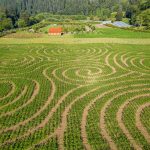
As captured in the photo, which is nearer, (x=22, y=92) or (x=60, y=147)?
(x=60, y=147)

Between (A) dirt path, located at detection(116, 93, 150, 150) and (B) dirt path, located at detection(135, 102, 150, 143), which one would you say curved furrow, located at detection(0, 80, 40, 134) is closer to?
(A) dirt path, located at detection(116, 93, 150, 150)

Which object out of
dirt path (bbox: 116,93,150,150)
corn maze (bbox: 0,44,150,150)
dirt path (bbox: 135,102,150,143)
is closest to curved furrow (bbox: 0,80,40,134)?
corn maze (bbox: 0,44,150,150)

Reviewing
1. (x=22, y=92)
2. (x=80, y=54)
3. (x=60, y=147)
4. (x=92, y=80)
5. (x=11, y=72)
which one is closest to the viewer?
(x=60, y=147)

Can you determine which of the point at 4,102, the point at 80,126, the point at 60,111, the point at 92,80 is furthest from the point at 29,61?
the point at 80,126

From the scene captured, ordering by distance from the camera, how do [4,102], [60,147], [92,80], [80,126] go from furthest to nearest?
[92,80]
[4,102]
[80,126]
[60,147]

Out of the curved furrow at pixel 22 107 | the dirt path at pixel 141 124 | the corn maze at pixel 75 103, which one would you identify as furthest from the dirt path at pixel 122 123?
the curved furrow at pixel 22 107

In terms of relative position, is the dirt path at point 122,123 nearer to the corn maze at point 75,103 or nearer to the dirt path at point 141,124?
the corn maze at point 75,103

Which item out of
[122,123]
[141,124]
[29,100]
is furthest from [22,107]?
[141,124]

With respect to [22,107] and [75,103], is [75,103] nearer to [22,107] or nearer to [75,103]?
[75,103]

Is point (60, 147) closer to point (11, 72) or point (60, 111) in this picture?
point (60, 111)
